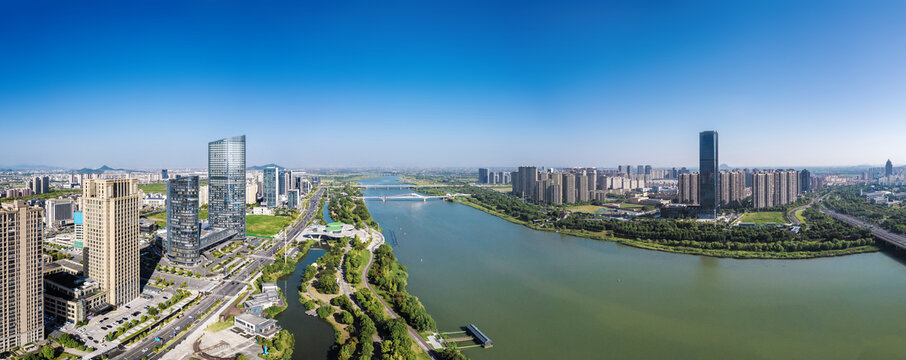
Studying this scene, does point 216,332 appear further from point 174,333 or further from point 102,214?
point 102,214

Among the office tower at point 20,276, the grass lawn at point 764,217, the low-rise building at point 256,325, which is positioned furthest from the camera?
the grass lawn at point 764,217

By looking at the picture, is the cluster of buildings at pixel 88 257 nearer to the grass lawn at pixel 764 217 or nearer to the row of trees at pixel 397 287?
the row of trees at pixel 397 287

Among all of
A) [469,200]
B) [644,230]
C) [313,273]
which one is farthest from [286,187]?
[644,230]

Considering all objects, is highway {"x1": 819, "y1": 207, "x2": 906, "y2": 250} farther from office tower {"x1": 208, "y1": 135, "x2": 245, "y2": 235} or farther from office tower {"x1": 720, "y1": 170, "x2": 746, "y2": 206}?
office tower {"x1": 208, "y1": 135, "x2": 245, "y2": 235}

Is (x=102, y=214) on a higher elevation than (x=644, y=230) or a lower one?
higher

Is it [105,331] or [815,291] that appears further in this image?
[815,291]

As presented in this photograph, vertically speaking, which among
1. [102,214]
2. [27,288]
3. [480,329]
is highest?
[102,214]

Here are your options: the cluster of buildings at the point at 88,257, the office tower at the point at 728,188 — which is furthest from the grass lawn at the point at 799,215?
the cluster of buildings at the point at 88,257

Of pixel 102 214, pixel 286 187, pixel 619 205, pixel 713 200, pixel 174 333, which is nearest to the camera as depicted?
pixel 174 333
